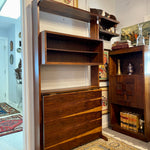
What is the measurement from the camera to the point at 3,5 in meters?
3.53

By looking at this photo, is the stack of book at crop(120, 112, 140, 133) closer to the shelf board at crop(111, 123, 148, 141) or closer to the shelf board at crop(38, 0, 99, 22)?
the shelf board at crop(111, 123, 148, 141)

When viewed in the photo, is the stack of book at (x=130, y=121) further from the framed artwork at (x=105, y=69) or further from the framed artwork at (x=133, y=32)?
the framed artwork at (x=133, y=32)

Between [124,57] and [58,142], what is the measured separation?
6.30 ft

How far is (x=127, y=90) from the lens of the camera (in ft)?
7.89

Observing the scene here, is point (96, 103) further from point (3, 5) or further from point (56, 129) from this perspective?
point (3, 5)

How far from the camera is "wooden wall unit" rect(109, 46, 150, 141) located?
2189 millimetres

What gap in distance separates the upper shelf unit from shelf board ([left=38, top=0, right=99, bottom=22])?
14.7 inches

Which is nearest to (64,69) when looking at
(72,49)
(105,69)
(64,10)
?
(72,49)

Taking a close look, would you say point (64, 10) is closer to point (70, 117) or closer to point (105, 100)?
point (70, 117)

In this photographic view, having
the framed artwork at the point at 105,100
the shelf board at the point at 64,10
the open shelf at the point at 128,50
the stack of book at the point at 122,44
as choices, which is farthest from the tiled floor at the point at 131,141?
the shelf board at the point at 64,10

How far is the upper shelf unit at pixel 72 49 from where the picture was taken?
1.96m

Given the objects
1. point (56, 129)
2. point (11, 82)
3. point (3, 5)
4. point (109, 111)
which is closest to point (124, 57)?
point (109, 111)

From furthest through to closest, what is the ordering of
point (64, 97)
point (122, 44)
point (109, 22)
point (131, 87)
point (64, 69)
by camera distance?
point (109, 22) → point (122, 44) → point (131, 87) → point (64, 69) → point (64, 97)

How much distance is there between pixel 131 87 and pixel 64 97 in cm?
118
